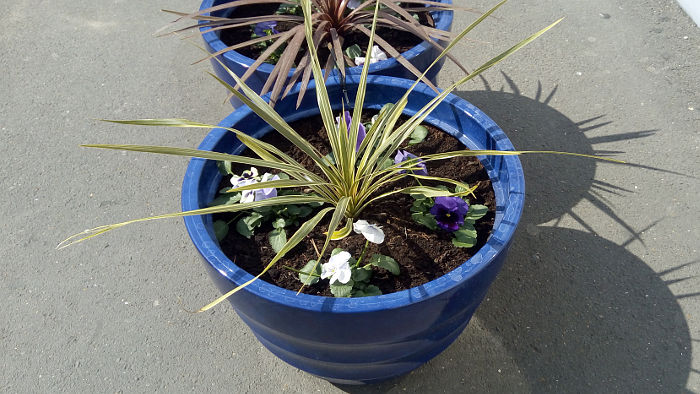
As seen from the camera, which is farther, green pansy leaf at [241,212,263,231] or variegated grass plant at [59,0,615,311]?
green pansy leaf at [241,212,263,231]

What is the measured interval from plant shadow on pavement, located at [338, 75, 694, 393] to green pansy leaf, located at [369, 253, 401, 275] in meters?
0.43

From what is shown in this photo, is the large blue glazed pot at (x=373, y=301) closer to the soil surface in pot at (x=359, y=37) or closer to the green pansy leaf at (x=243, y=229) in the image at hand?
the green pansy leaf at (x=243, y=229)

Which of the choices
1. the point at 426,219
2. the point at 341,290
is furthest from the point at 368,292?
the point at 426,219

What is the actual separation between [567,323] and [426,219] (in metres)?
0.61

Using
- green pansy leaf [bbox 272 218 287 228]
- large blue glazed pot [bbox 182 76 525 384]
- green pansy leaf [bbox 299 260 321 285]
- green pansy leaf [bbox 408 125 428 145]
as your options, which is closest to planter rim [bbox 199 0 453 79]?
large blue glazed pot [bbox 182 76 525 384]

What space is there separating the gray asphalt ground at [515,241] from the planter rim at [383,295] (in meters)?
0.51

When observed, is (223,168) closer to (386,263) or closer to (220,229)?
(220,229)

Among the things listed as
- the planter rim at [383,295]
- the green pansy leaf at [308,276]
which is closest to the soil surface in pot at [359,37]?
the planter rim at [383,295]

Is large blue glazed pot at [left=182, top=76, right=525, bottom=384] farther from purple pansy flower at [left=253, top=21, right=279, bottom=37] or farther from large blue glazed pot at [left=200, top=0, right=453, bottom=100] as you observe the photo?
purple pansy flower at [left=253, top=21, right=279, bottom=37]

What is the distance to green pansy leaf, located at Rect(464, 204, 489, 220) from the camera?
1438 mm

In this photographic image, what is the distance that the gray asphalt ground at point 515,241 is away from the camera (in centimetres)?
170

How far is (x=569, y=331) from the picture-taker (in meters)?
1.73

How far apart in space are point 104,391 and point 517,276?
1.22m

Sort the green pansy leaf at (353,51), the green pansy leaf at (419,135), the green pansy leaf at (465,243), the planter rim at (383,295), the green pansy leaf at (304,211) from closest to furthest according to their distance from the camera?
the planter rim at (383,295) < the green pansy leaf at (465,243) < the green pansy leaf at (304,211) < the green pansy leaf at (419,135) < the green pansy leaf at (353,51)
